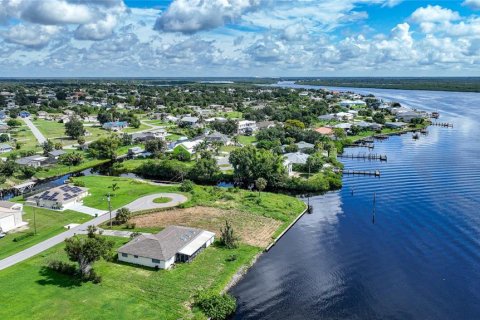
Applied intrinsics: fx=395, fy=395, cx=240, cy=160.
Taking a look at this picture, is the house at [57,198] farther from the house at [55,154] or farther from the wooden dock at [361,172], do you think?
the wooden dock at [361,172]

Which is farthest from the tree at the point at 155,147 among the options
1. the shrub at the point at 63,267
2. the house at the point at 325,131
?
the shrub at the point at 63,267

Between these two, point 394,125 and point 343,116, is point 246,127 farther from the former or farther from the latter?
point 394,125

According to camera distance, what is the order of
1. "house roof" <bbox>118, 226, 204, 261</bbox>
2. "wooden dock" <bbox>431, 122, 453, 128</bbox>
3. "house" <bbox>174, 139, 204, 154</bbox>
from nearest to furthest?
1. "house roof" <bbox>118, 226, 204, 261</bbox>
2. "house" <bbox>174, 139, 204, 154</bbox>
3. "wooden dock" <bbox>431, 122, 453, 128</bbox>

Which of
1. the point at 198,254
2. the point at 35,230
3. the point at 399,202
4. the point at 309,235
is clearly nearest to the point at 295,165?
the point at 399,202

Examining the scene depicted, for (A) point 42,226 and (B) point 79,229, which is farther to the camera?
(A) point 42,226

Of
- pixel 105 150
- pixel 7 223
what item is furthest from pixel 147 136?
pixel 7 223

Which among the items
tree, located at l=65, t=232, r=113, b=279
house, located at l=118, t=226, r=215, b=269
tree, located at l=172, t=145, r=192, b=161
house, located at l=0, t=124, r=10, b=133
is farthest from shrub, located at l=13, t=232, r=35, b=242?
house, located at l=0, t=124, r=10, b=133

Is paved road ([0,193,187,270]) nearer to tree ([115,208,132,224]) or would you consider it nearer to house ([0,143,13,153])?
tree ([115,208,132,224])
